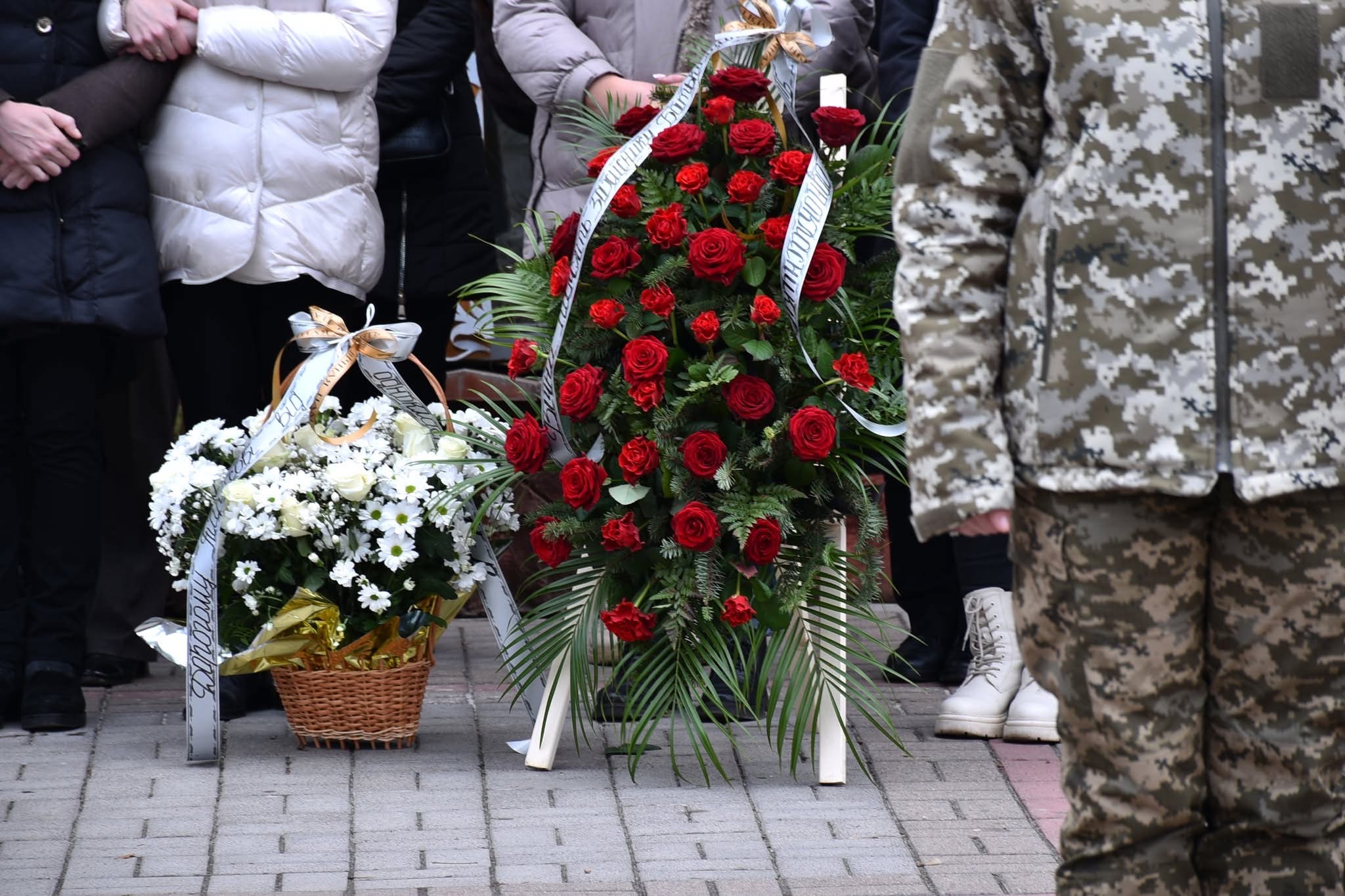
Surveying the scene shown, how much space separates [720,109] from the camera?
3854mm

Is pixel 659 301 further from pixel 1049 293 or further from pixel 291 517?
pixel 1049 293

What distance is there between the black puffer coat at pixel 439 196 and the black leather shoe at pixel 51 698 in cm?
139

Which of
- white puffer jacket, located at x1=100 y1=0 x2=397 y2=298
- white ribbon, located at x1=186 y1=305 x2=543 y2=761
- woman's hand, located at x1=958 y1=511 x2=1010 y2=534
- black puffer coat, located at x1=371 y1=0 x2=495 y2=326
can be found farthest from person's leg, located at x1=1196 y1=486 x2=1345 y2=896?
black puffer coat, located at x1=371 y1=0 x2=495 y2=326

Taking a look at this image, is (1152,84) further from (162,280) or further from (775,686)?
(162,280)

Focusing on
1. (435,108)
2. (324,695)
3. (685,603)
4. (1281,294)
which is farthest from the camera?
(435,108)

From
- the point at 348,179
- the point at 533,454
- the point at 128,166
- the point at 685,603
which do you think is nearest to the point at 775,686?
the point at 685,603

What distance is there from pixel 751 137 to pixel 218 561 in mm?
1512

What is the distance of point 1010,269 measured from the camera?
232 cm

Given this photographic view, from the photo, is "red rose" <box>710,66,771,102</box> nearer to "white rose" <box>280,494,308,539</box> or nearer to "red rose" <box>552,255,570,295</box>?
"red rose" <box>552,255,570,295</box>

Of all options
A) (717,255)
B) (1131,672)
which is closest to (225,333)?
(717,255)

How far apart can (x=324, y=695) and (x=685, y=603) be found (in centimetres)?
92

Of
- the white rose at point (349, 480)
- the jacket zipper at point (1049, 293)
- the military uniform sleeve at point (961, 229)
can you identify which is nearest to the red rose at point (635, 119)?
the white rose at point (349, 480)

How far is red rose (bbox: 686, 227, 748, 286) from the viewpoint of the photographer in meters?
3.69

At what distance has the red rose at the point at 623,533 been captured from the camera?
146 inches
